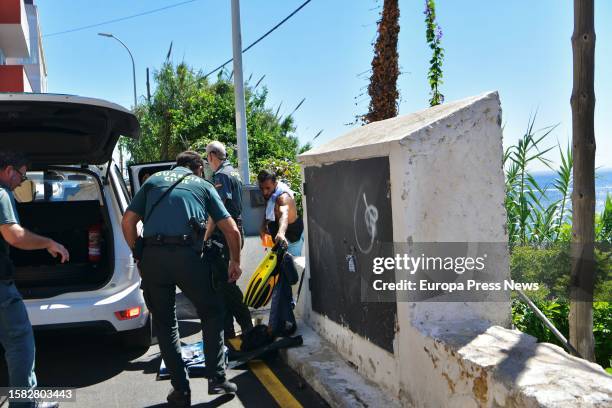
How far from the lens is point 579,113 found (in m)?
4.36

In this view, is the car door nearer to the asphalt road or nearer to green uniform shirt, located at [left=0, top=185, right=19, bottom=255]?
the asphalt road

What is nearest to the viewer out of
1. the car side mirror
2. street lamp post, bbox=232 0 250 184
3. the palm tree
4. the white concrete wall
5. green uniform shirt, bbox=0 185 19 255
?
the white concrete wall

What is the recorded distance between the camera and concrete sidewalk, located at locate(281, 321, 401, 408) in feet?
13.1

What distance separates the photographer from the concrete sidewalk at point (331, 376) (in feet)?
13.1

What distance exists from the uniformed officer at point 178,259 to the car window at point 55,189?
6.72ft

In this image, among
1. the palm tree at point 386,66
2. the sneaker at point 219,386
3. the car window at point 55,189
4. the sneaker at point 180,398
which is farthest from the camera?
the palm tree at point 386,66

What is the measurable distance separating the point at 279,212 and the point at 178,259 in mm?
1679

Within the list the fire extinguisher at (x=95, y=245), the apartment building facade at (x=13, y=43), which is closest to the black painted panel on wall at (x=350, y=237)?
the fire extinguisher at (x=95, y=245)

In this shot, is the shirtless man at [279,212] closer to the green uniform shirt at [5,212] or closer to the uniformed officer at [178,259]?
the uniformed officer at [178,259]

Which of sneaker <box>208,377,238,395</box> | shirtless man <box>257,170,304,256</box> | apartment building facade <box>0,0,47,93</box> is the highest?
apartment building facade <box>0,0,47,93</box>

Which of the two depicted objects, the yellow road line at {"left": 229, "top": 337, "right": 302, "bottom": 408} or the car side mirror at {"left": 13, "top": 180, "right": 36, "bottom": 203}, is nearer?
the yellow road line at {"left": 229, "top": 337, "right": 302, "bottom": 408}

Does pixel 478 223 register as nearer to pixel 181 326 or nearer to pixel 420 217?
pixel 420 217

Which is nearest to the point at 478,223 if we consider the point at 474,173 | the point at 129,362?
the point at 474,173

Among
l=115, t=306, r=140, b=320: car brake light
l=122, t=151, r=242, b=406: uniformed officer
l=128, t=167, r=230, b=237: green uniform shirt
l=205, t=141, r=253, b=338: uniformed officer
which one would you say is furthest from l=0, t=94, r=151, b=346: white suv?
l=128, t=167, r=230, b=237: green uniform shirt
